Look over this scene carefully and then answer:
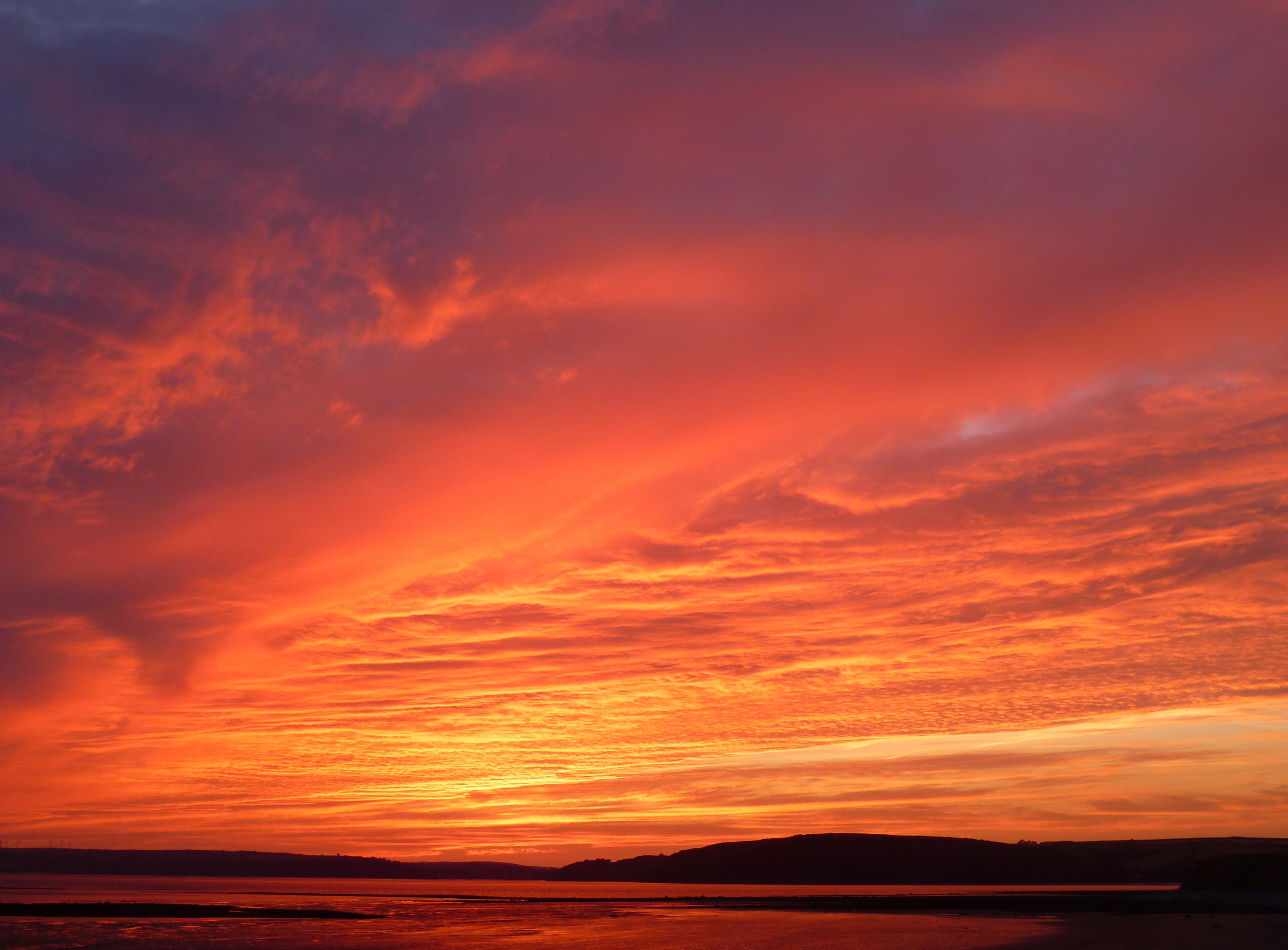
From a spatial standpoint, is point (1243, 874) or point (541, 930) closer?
point (541, 930)

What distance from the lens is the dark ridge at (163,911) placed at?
89000 millimetres

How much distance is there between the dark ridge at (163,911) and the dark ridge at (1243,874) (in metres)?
115

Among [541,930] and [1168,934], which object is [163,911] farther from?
[1168,934]

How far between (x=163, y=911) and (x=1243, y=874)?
14130 centimetres

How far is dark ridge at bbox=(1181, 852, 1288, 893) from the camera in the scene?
119062mm

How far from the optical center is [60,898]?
4712 inches

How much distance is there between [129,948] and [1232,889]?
13777cm

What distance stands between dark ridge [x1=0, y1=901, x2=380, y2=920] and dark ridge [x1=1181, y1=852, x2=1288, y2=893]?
11521cm

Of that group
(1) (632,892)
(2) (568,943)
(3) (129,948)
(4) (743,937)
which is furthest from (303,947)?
(1) (632,892)

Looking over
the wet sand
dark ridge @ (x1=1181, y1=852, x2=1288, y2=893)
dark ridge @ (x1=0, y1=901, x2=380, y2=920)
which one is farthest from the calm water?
dark ridge @ (x1=1181, y1=852, x2=1288, y2=893)

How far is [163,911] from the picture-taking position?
96.8 meters

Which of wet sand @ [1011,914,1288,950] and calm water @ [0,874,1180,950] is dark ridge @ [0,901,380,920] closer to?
calm water @ [0,874,1180,950]

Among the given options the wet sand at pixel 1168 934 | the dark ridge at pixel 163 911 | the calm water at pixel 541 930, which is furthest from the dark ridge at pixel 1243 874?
the dark ridge at pixel 163 911

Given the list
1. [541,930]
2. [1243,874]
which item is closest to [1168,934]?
[541,930]
